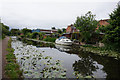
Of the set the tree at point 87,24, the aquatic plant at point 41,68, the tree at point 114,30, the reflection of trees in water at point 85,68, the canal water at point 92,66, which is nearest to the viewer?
the aquatic plant at point 41,68

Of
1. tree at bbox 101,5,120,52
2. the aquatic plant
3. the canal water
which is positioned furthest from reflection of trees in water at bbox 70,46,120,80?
tree at bbox 101,5,120,52

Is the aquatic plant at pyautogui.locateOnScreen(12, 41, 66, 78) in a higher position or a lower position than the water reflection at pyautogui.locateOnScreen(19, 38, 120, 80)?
higher

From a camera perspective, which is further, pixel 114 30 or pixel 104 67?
pixel 114 30

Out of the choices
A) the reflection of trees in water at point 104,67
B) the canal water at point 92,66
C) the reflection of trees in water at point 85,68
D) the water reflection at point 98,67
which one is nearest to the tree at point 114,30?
the canal water at point 92,66

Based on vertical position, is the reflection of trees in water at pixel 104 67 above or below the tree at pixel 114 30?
below

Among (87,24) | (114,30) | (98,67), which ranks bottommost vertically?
(98,67)

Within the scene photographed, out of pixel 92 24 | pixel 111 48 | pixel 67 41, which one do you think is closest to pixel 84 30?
pixel 92 24

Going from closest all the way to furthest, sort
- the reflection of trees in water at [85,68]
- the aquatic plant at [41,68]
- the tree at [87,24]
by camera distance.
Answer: the aquatic plant at [41,68], the reflection of trees in water at [85,68], the tree at [87,24]

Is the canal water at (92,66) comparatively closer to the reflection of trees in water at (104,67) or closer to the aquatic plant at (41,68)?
the reflection of trees in water at (104,67)

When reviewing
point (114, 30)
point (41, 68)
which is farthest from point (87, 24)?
point (41, 68)

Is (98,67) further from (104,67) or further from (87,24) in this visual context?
(87,24)

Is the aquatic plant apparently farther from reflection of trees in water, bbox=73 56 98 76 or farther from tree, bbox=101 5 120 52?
tree, bbox=101 5 120 52

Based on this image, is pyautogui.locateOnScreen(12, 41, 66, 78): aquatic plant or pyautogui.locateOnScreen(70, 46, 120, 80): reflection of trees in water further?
pyautogui.locateOnScreen(70, 46, 120, 80): reflection of trees in water

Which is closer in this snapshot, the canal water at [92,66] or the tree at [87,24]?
the canal water at [92,66]
